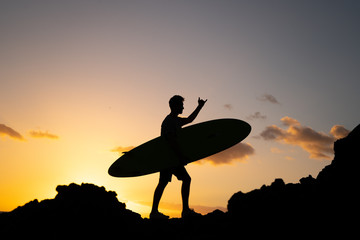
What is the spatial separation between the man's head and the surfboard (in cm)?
119

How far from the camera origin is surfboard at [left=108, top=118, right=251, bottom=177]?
8344 mm

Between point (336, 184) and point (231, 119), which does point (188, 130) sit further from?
point (336, 184)

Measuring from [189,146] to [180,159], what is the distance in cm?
140

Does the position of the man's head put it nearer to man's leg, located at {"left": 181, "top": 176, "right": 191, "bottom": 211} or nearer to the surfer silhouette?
the surfer silhouette

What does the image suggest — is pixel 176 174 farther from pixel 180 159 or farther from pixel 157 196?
pixel 157 196

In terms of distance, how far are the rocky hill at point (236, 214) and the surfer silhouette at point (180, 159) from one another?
0.35 metres

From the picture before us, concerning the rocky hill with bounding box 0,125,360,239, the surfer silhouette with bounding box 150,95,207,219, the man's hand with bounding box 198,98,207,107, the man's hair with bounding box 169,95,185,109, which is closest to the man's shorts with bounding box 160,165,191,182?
the surfer silhouette with bounding box 150,95,207,219

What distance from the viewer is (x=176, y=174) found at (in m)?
7.34

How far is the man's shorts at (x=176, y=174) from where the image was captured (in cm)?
729

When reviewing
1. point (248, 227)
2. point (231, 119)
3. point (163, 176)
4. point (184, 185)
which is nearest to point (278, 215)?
point (248, 227)

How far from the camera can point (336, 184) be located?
19.2 feet

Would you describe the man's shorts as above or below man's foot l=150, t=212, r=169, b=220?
above

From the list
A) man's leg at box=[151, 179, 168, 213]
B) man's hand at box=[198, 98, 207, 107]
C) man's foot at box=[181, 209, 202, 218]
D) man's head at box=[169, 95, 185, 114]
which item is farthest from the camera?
man's hand at box=[198, 98, 207, 107]

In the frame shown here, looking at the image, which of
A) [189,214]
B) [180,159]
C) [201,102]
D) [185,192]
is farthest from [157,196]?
[201,102]
